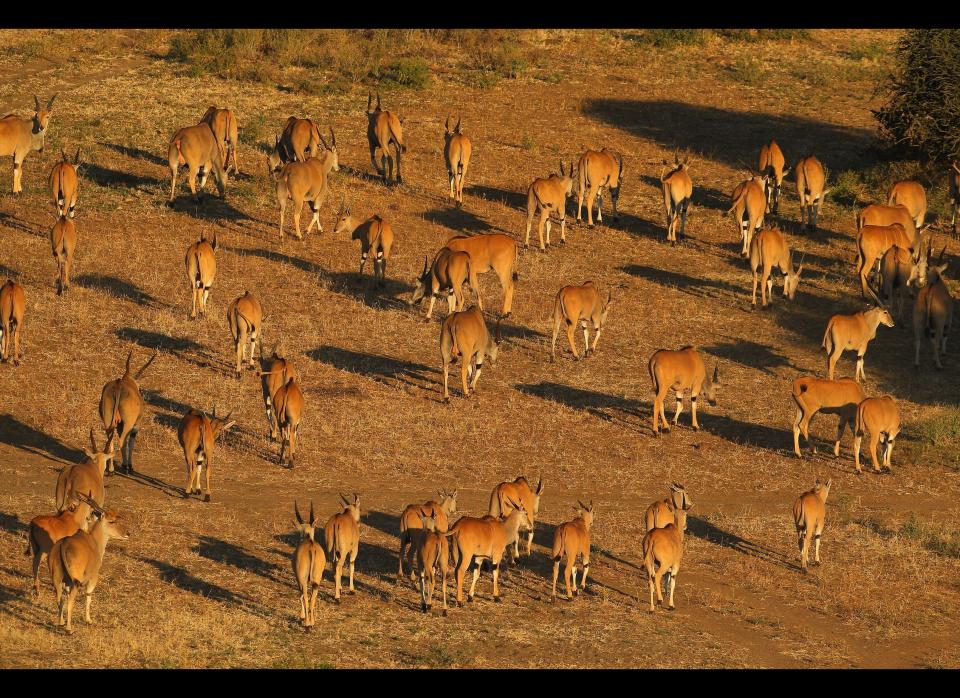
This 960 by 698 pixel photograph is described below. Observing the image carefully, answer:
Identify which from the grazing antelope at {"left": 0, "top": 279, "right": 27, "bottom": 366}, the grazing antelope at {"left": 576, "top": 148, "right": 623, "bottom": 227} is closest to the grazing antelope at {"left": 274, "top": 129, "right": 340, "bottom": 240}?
the grazing antelope at {"left": 576, "top": 148, "right": 623, "bottom": 227}

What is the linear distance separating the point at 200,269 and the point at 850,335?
11208 millimetres

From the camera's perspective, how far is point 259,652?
18.3 m

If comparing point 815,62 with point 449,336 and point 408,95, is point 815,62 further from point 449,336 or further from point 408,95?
point 449,336

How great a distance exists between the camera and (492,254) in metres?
31.5

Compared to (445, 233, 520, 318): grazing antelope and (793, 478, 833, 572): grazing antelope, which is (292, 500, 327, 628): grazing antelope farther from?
(445, 233, 520, 318): grazing antelope

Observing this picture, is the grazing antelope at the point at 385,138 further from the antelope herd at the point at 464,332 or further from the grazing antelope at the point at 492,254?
the grazing antelope at the point at 492,254

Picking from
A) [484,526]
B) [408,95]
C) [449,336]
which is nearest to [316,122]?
[408,95]

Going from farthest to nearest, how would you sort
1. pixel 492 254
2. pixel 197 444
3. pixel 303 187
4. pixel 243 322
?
pixel 303 187 < pixel 492 254 < pixel 243 322 < pixel 197 444

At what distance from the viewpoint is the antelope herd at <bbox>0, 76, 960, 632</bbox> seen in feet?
65.7

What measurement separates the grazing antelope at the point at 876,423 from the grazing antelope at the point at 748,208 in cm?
951

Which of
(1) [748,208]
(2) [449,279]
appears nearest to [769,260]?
(1) [748,208]

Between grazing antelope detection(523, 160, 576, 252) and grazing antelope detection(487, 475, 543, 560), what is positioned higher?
grazing antelope detection(523, 160, 576, 252)

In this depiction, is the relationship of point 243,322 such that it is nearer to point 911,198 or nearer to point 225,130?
point 225,130

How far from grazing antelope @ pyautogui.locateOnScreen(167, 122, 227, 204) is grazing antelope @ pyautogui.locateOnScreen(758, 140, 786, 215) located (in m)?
11.8
